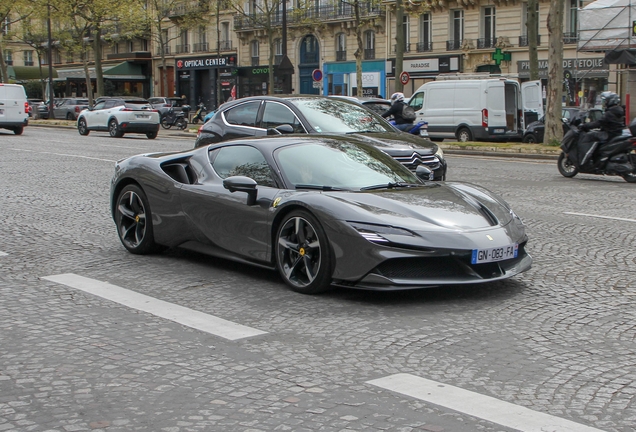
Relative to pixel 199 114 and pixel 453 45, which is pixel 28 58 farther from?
pixel 453 45

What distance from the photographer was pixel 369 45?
5622 cm

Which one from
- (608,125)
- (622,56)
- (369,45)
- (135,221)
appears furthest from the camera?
(369,45)

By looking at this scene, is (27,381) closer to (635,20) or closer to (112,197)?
(112,197)

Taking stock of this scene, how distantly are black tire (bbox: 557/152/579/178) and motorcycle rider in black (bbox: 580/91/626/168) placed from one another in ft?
1.81

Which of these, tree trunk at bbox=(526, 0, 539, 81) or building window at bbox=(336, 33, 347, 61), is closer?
tree trunk at bbox=(526, 0, 539, 81)

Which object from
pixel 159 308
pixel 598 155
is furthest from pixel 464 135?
pixel 159 308

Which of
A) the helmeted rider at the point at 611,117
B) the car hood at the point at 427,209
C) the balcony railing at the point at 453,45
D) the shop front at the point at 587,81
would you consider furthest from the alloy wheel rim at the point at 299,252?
the balcony railing at the point at 453,45

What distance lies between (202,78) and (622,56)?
45.1 m

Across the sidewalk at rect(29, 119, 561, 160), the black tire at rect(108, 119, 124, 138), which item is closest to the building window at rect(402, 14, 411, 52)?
the black tire at rect(108, 119, 124, 138)

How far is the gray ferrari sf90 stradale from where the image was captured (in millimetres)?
6117

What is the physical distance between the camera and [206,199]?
738 cm

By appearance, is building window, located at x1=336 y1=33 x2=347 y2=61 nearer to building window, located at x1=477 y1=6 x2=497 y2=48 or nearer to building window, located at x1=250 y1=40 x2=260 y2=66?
building window, located at x1=250 y1=40 x2=260 y2=66

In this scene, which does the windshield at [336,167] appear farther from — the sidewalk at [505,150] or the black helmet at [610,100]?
the sidewalk at [505,150]

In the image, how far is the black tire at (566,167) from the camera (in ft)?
54.0
